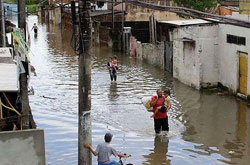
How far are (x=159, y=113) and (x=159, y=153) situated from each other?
1510 millimetres

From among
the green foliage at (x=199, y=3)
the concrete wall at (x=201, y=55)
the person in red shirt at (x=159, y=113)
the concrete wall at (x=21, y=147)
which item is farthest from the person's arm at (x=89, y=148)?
the green foliage at (x=199, y=3)

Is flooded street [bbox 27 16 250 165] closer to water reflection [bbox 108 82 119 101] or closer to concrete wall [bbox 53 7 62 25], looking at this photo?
water reflection [bbox 108 82 119 101]

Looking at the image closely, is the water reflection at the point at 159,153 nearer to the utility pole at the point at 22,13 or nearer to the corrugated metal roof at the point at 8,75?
the corrugated metal roof at the point at 8,75

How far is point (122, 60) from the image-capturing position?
109 feet

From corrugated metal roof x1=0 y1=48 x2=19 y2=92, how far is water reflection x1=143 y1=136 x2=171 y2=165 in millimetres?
3972

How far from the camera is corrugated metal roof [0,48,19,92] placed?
1121cm

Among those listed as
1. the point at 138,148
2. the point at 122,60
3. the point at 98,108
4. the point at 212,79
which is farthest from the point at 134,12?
the point at 138,148

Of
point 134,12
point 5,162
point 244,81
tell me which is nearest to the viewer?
point 5,162

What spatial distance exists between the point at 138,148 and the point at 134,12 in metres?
35.7

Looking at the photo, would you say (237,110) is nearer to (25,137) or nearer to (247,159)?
(247,159)

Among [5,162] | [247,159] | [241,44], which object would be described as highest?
[241,44]

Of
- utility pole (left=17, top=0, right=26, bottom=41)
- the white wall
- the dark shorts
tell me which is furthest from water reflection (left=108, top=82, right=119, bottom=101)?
utility pole (left=17, top=0, right=26, bottom=41)

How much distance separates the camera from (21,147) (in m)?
9.74

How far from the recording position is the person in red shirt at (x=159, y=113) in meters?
14.4
